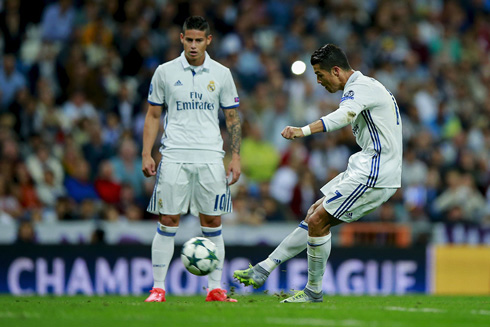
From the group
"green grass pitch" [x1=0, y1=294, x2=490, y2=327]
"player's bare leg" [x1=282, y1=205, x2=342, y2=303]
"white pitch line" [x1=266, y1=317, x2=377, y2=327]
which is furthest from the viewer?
"player's bare leg" [x1=282, y1=205, x2=342, y2=303]

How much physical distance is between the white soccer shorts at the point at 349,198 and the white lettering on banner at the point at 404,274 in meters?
6.50

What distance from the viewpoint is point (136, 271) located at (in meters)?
13.5

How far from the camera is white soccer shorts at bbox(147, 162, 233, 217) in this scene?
867 cm

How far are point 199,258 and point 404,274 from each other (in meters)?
7.14

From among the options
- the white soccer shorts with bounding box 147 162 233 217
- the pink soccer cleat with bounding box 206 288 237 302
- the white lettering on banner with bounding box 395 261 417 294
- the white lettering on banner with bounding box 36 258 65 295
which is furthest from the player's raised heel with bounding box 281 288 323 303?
the white lettering on banner with bounding box 395 261 417 294

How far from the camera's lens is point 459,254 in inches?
584

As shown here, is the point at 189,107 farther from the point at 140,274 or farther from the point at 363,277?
the point at 363,277

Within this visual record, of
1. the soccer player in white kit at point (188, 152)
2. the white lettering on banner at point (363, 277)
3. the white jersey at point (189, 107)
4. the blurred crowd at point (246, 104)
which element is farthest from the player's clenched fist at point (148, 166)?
the white lettering on banner at point (363, 277)

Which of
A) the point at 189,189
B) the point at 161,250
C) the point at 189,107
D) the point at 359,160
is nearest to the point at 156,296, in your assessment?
the point at 161,250

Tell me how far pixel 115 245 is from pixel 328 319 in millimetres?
7073

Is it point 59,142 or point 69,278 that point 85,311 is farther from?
point 59,142

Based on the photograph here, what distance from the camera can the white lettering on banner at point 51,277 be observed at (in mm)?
13109

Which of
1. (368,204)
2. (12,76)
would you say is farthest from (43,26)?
(368,204)

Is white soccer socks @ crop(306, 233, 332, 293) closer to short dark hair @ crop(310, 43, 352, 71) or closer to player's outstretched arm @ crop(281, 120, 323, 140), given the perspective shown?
player's outstretched arm @ crop(281, 120, 323, 140)
